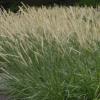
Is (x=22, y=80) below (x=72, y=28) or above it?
below

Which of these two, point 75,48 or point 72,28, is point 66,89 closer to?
point 75,48

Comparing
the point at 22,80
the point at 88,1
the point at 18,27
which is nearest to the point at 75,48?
the point at 22,80

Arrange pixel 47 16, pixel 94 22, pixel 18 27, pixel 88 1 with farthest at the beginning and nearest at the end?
pixel 88 1 < pixel 47 16 < pixel 18 27 < pixel 94 22

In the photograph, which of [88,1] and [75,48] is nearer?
[75,48]

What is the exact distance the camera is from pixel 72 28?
572 cm

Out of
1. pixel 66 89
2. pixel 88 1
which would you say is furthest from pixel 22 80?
pixel 88 1

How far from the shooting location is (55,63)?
205 inches

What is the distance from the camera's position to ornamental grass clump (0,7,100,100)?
5043 millimetres

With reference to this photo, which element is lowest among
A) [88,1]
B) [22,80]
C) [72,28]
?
[88,1]

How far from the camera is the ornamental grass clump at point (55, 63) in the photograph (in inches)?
199

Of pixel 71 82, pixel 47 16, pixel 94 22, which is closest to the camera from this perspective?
pixel 71 82

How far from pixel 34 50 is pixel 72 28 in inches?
22.5

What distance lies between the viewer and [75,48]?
5395 mm

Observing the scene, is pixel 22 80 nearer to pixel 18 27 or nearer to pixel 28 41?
pixel 28 41
